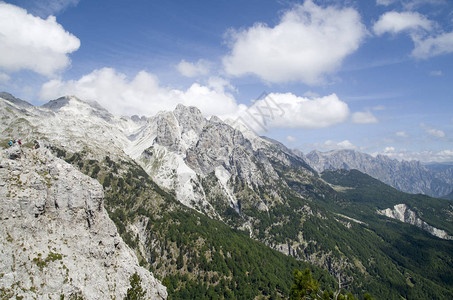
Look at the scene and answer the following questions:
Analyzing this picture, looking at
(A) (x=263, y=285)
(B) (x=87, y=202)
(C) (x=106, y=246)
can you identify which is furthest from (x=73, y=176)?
(A) (x=263, y=285)

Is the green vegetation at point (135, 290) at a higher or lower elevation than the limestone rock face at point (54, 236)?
lower

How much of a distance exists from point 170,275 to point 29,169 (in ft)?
479

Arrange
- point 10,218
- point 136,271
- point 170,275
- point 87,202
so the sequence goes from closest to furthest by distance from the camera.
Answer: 1. point 10,218
2. point 87,202
3. point 136,271
4. point 170,275

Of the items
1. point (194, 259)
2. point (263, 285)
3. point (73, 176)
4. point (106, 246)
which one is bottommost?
point (263, 285)

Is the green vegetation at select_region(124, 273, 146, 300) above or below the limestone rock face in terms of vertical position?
below

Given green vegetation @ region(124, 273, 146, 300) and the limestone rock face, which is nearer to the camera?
the limestone rock face

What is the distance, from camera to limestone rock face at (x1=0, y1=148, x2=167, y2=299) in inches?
2132

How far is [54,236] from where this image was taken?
63812mm

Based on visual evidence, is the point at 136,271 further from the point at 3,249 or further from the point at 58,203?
the point at 3,249

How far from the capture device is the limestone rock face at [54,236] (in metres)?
54.2

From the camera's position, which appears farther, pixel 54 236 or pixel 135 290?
pixel 135 290

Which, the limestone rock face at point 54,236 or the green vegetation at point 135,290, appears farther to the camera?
the green vegetation at point 135,290

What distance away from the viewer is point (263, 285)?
187375mm

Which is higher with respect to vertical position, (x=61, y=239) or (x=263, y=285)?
(x=61, y=239)
